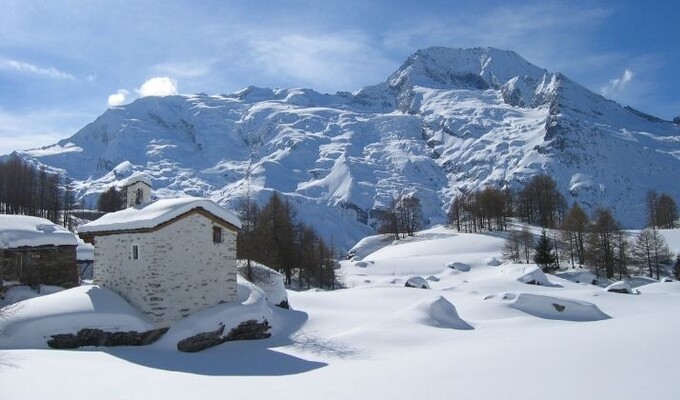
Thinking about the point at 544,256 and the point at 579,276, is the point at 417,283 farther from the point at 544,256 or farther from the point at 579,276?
the point at 544,256

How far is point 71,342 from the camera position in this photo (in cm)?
1875

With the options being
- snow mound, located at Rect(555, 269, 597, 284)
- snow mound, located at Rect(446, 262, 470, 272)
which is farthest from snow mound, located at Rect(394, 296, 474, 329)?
snow mound, located at Rect(555, 269, 597, 284)

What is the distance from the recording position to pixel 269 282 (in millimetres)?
32469

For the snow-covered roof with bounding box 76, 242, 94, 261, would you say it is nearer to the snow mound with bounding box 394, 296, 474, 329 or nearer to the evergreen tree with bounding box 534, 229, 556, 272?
the snow mound with bounding box 394, 296, 474, 329

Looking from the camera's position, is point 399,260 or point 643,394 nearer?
point 643,394

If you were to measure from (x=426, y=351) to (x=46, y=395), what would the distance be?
36.8ft

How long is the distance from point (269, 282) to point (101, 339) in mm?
13768

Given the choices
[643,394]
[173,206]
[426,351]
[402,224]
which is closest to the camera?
[643,394]

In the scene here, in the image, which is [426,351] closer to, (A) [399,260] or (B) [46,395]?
(B) [46,395]

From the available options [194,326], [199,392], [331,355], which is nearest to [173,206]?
[194,326]

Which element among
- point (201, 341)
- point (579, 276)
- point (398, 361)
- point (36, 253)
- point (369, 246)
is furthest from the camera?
point (369, 246)

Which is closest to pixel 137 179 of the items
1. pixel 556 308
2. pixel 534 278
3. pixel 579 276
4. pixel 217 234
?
pixel 217 234

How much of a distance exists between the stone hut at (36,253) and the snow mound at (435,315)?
16.8 m

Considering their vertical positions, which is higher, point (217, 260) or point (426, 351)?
point (217, 260)
